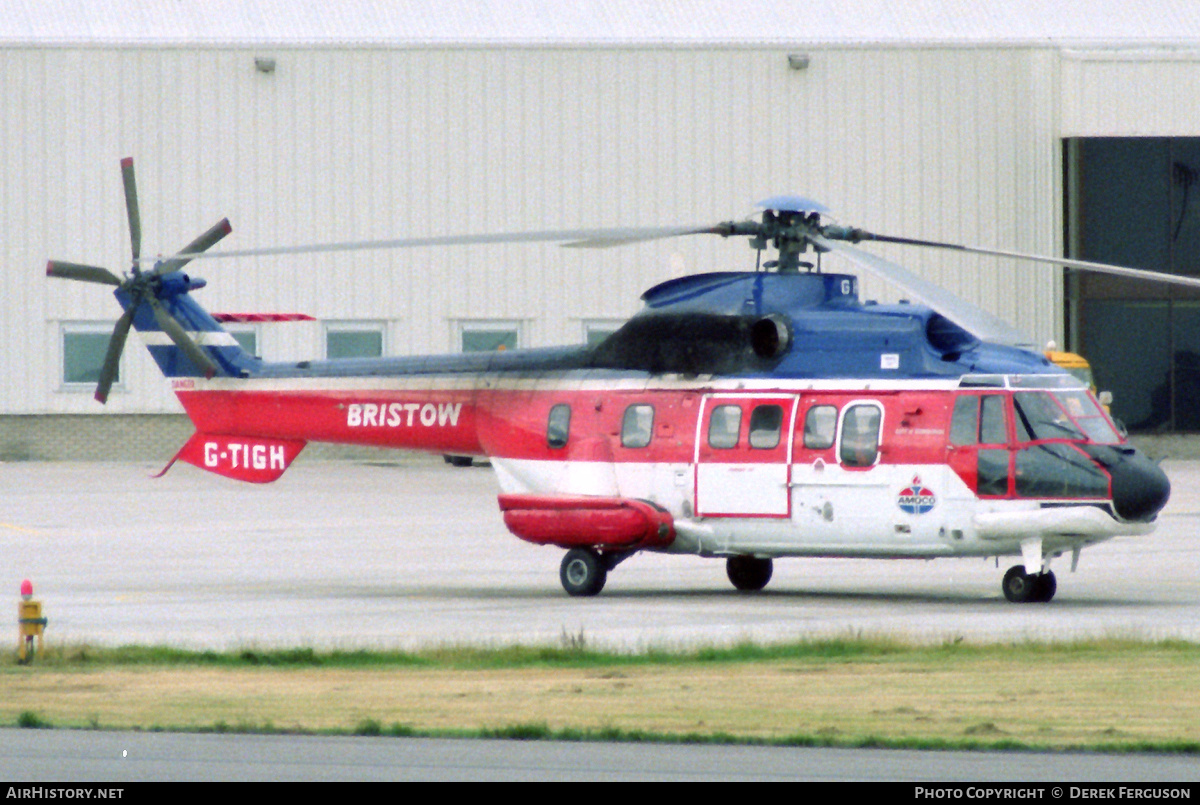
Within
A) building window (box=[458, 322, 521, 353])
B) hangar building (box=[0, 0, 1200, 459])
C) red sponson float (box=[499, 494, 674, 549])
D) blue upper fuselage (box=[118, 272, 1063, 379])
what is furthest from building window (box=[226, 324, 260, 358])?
red sponson float (box=[499, 494, 674, 549])

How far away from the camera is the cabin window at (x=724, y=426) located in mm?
19297

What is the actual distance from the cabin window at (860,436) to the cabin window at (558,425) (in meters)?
3.09

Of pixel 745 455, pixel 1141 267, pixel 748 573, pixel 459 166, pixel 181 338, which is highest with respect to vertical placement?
pixel 459 166

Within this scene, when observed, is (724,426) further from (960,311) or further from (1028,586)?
(960,311)

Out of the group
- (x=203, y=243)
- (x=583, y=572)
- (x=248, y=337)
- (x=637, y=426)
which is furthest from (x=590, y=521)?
(x=248, y=337)

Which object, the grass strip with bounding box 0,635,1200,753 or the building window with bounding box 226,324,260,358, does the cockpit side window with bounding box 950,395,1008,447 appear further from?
the building window with bounding box 226,324,260,358

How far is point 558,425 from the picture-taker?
20234mm

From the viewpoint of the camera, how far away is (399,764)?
387 inches

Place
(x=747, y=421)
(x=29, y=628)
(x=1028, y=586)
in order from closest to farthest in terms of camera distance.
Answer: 1. (x=29, y=628)
2. (x=1028, y=586)
3. (x=747, y=421)

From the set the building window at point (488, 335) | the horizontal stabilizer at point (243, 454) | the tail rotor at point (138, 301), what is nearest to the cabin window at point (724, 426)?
the horizontal stabilizer at point (243, 454)

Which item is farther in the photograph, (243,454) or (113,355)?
(243,454)

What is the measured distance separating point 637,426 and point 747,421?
4.07 ft

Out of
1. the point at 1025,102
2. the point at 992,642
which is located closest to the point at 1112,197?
the point at 1025,102

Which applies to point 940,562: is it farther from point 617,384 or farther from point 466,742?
point 466,742
